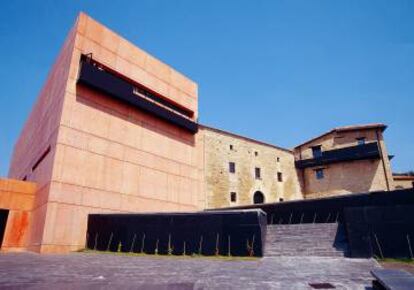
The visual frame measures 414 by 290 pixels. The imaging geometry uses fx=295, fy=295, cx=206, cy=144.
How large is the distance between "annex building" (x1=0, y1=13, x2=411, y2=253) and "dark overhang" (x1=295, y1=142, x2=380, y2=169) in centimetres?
241

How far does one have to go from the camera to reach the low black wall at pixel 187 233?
37.5 ft

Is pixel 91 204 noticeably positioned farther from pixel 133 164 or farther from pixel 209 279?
pixel 209 279

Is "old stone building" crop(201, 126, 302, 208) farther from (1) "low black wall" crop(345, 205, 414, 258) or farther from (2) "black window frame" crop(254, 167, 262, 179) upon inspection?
(1) "low black wall" crop(345, 205, 414, 258)

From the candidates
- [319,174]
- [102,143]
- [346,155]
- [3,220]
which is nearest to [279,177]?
[319,174]

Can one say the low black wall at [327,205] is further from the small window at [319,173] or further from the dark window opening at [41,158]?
the small window at [319,173]

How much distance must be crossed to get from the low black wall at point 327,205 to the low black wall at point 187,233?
5.04 metres

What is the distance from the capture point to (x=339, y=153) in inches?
1238

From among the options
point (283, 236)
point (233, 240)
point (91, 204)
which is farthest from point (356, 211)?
point (91, 204)

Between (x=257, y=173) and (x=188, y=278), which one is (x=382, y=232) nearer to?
(x=188, y=278)

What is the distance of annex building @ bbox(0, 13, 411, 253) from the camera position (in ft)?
49.8

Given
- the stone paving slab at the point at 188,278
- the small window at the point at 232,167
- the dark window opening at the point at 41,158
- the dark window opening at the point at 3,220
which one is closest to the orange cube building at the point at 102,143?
the dark window opening at the point at 41,158

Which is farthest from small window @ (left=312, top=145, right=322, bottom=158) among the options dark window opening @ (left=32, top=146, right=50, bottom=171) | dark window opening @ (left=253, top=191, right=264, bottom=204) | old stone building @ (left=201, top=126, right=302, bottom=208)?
dark window opening @ (left=32, top=146, right=50, bottom=171)

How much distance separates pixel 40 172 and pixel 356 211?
16409mm

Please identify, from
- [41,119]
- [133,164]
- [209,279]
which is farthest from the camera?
[41,119]
